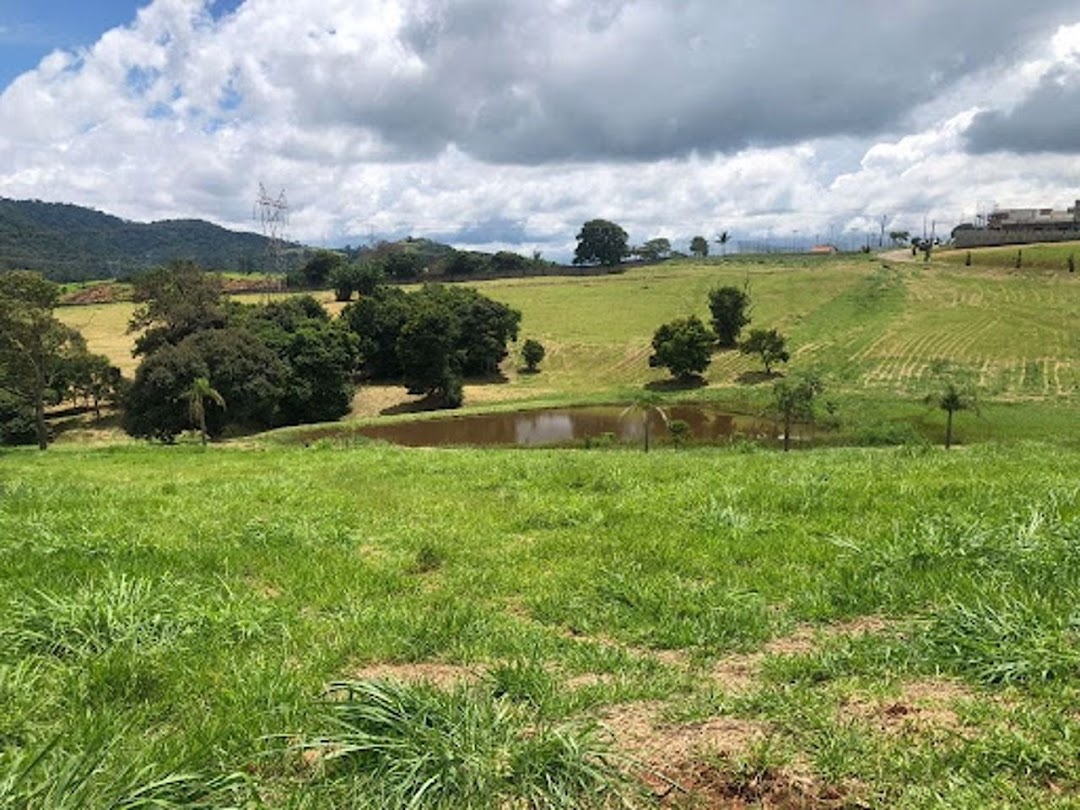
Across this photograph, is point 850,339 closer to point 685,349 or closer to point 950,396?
point 685,349

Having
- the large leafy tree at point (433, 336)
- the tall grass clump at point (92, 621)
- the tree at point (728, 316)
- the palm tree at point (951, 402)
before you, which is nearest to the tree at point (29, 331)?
the large leafy tree at point (433, 336)

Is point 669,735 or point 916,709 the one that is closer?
point 669,735

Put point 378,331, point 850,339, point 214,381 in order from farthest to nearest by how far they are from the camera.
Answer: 1. point 378,331
2. point 850,339
3. point 214,381

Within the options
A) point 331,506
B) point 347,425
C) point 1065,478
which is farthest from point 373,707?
point 347,425

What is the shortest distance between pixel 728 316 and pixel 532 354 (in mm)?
22976

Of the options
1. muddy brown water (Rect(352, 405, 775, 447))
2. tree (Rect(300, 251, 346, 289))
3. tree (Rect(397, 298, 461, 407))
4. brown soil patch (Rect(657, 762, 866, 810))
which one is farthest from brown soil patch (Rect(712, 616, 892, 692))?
tree (Rect(300, 251, 346, 289))

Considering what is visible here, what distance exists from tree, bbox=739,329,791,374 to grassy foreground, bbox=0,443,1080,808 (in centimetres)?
6693

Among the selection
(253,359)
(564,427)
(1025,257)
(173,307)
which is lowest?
(564,427)

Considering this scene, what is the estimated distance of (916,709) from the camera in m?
4.44

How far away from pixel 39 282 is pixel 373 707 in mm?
43590

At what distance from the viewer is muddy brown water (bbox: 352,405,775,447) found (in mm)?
57291

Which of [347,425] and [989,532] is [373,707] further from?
[347,425]

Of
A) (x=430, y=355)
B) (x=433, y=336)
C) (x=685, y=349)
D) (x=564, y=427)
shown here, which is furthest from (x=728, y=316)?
(x=430, y=355)

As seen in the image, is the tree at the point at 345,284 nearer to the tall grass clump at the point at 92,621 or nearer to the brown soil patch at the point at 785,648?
the tall grass clump at the point at 92,621
